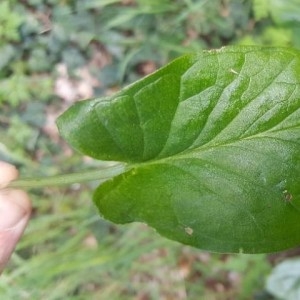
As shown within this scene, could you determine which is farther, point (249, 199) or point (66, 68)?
point (66, 68)

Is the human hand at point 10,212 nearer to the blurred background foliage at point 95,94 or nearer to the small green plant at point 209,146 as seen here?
the small green plant at point 209,146

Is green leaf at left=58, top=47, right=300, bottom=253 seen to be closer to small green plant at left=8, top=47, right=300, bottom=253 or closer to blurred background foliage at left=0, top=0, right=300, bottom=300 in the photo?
small green plant at left=8, top=47, right=300, bottom=253

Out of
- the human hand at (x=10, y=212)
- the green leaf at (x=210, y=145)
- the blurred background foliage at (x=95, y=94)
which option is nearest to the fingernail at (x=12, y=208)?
the human hand at (x=10, y=212)

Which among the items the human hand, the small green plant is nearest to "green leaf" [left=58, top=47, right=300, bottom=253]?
the small green plant

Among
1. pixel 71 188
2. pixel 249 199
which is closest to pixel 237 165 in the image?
pixel 249 199

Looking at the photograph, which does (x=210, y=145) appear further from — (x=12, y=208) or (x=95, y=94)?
(x=95, y=94)

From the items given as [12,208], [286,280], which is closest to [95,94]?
[286,280]

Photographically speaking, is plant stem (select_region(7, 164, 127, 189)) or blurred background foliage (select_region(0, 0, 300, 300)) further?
blurred background foliage (select_region(0, 0, 300, 300))

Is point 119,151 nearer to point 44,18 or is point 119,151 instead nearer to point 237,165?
point 237,165

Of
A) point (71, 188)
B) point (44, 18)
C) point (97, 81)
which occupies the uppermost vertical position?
point (44, 18)
